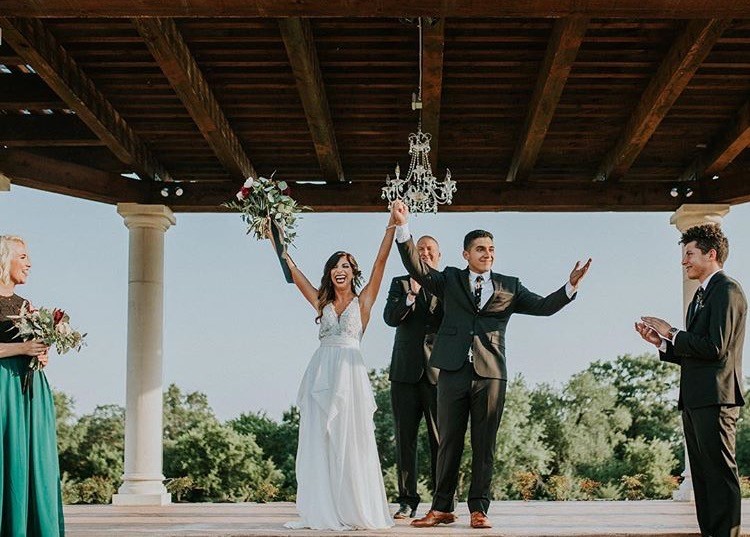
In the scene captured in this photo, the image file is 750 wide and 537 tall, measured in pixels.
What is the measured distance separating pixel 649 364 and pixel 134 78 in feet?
39.9

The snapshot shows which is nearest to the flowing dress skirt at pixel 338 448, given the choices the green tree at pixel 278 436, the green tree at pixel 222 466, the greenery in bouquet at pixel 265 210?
the greenery in bouquet at pixel 265 210

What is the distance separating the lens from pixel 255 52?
7.84 meters

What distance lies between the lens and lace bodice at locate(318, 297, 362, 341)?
7090 mm

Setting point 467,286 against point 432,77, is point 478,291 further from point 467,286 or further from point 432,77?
point 432,77

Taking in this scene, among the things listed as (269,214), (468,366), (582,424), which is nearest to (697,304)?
(468,366)

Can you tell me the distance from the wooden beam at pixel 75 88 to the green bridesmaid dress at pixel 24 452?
75.6 inches

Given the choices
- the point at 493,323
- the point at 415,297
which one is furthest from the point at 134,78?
the point at 493,323

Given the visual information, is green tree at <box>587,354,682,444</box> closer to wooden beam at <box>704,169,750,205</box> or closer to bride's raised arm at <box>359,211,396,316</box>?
wooden beam at <box>704,169,750,205</box>

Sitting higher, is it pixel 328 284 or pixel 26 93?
pixel 26 93

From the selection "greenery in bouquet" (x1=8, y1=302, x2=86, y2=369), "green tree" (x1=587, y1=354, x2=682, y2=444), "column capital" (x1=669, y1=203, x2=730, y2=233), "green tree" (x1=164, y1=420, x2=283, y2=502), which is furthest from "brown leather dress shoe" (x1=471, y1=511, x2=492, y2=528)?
"green tree" (x1=587, y1=354, x2=682, y2=444)

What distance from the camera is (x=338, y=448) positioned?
6855mm

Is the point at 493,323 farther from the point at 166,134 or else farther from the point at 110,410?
the point at 110,410

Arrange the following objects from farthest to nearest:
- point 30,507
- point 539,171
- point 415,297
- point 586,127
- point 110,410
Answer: point 110,410 < point 539,171 < point 586,127 < point 415,297 < point 30,507

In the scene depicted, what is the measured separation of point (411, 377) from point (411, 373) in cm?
3
